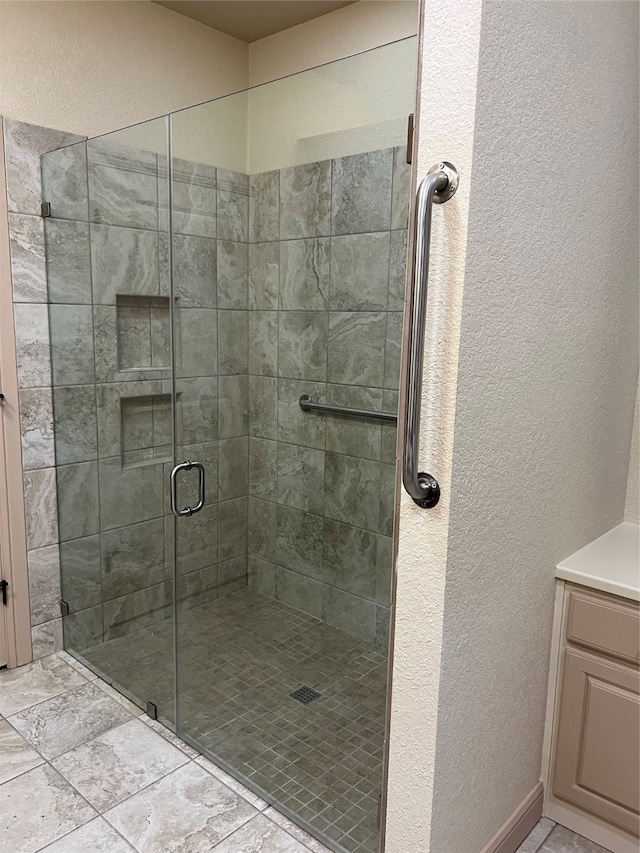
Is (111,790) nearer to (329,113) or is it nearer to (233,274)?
(233,274)

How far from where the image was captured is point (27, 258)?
7.51 feet

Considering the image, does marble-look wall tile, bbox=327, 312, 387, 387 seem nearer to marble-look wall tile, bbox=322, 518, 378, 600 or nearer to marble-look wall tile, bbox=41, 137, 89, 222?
marble-look wall tile, bbox=322, 518, 378, 600

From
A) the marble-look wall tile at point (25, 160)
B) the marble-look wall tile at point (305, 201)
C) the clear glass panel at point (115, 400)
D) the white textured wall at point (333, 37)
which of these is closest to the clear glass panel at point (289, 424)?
the marble-look wall tile at point (305, 201)

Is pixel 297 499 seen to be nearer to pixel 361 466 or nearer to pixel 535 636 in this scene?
pixel 361 466

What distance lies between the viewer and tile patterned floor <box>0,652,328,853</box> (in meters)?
1.64

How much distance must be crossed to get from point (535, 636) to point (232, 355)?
115 cm

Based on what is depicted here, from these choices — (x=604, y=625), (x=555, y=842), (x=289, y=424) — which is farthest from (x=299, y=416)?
(x=555, y=842)

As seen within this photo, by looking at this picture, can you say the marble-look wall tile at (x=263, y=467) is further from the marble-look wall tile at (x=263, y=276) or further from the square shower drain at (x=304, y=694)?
the square shower drain at (x=304, y=694)

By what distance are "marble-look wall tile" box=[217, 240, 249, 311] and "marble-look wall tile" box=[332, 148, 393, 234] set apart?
11.9 inches

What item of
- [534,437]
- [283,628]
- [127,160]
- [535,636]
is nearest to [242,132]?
[127,160]

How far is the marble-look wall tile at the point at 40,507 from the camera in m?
2.39

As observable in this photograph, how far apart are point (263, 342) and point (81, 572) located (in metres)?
1.26

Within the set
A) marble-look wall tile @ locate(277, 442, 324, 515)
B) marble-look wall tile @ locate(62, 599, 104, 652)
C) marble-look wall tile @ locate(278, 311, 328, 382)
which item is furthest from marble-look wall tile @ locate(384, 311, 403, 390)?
marble-look wall tile @ locate(62, 599, 104, 652)

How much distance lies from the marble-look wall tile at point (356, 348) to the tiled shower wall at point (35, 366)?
3.98ft
